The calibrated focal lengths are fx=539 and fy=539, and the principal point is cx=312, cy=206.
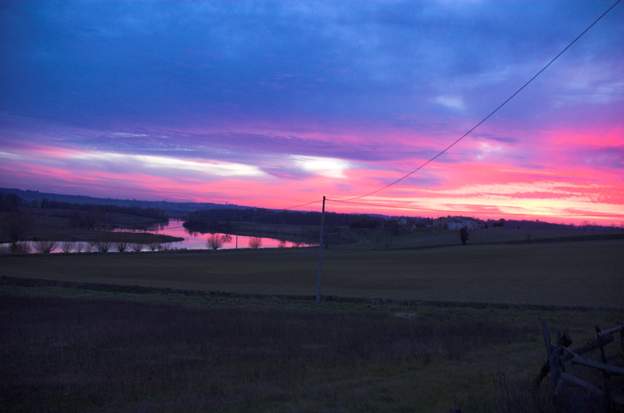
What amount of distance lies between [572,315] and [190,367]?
782 inches

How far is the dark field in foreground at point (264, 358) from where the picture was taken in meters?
10.1

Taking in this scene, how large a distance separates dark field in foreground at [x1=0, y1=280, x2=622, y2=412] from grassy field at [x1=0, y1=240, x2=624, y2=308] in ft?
40.2

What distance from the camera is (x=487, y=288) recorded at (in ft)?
137

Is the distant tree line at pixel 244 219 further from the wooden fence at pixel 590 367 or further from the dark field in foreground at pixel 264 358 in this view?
the wooden fence at pixel 590 367

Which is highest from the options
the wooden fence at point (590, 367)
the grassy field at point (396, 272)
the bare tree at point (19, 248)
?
the wooden fence at point (590, 367)

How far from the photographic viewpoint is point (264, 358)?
14609 mm

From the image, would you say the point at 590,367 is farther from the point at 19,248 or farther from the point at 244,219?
the point at 244,219

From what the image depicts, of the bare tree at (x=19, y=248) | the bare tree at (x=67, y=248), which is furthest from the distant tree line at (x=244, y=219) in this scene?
the bare tree at (x=19, y=248)

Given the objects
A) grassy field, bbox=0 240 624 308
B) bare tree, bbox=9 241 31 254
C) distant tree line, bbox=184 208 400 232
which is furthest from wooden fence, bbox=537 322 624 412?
distant tree line, bbox=184 208 400 232

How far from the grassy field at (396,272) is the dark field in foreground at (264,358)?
1224 cm

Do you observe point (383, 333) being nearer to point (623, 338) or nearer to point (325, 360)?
point (325, 360)

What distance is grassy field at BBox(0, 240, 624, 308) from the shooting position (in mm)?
38650

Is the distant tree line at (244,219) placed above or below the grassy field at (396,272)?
above

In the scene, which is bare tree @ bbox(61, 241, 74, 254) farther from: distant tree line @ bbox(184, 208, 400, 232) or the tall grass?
distant tree line @ bbox(184, 208, 400, 232)
